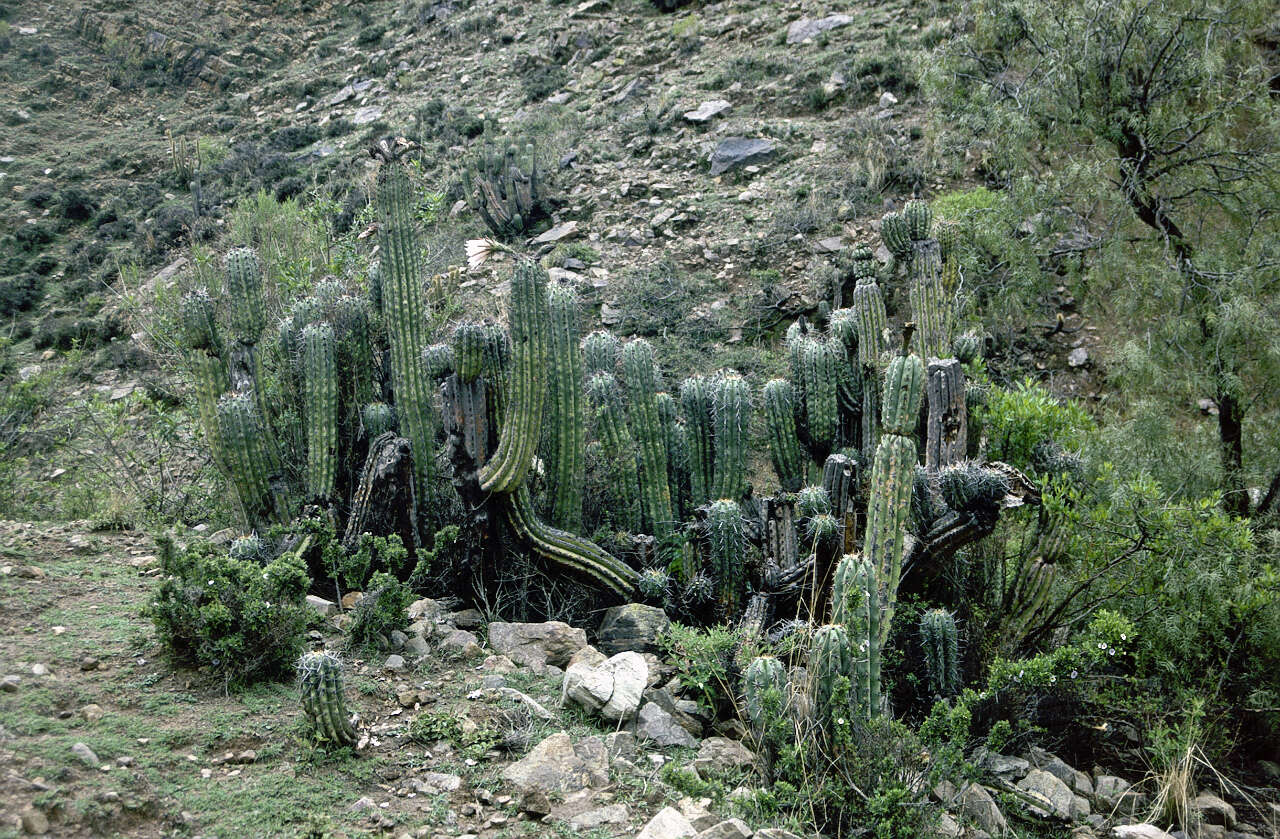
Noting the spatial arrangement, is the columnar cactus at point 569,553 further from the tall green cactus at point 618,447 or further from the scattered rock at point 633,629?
the tall green cactus at point 618,447

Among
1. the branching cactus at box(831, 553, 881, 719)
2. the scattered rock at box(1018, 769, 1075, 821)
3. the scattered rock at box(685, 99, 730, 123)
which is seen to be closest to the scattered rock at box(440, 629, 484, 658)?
the branching cactus at box(831, 553, 881, 719)

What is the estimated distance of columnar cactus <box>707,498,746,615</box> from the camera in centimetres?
580

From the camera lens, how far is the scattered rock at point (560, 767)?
404cm

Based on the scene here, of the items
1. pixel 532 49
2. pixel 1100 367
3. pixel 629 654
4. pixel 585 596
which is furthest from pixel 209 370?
pixel 532 49

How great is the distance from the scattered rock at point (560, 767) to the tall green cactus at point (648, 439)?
251cm

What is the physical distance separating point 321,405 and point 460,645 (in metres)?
2.21

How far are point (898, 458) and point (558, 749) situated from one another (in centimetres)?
238

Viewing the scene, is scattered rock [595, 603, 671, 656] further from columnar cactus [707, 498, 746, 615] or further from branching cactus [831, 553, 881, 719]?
branching cactus [831, 553, 881, 719]

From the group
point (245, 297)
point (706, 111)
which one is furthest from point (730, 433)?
point (706, 111)

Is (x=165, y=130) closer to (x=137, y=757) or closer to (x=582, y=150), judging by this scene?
(x=582, y=150)

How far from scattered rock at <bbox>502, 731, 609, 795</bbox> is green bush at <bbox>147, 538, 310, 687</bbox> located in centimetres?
146

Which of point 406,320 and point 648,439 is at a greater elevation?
point 406,320

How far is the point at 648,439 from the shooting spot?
675cm

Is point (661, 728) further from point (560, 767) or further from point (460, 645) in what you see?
point (460, 645)
